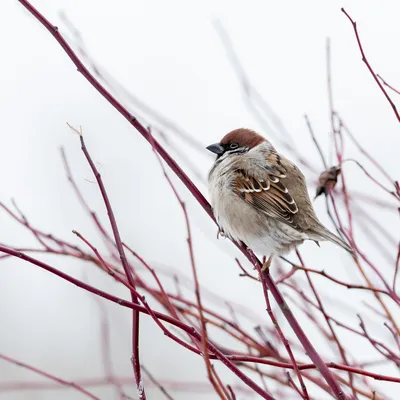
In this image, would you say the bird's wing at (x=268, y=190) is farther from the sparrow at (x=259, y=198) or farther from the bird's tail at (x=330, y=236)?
the bird's tail at (x=330, y=236)

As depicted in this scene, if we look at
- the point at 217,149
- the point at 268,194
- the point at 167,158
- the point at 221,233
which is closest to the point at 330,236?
the point at 268,194

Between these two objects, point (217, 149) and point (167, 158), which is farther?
point (217, 149)

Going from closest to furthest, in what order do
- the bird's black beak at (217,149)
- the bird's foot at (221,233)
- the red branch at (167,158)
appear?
1. the red branch at (167,158)
2. the bird's foot at (221,233)
3. the bird's black beak at (217,149)

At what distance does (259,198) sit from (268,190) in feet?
0.22

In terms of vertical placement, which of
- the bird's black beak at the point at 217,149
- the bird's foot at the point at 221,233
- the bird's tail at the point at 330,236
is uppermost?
the bird's black beak at the point at 217,149

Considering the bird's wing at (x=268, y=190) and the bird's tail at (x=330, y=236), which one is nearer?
the bird's tail at (x=330, y=236)

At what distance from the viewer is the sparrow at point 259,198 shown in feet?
11.3

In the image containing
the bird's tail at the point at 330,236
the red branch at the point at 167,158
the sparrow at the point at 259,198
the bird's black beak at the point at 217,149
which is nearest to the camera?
the red branch at the point at 167,158

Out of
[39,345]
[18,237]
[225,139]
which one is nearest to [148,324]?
[39,345]

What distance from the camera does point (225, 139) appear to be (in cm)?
392

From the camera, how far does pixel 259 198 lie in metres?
3.59

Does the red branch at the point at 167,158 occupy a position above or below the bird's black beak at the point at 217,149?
below

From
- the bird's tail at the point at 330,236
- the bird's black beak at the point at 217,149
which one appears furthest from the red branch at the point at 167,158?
the bird's black beak at the point at 217,149

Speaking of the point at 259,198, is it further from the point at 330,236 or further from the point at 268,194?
the point at 330,236
